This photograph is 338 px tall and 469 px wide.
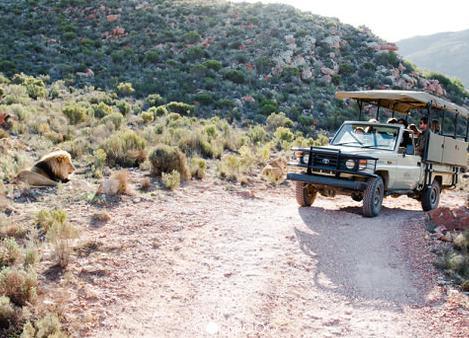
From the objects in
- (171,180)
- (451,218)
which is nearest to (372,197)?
(451,218)

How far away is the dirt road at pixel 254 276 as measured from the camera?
581 centimetres

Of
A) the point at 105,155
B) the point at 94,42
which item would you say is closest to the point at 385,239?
the point at 105,155

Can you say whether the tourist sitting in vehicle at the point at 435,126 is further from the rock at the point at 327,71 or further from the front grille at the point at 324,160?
the rock at the point at 327,71

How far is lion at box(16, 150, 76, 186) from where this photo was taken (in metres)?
10.7

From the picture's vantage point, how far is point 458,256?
7.69m

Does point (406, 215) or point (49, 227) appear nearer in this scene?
point (49, 227)

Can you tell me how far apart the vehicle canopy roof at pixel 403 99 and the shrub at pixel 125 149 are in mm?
5809

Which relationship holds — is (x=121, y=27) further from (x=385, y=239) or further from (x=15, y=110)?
(x=385, y=239)

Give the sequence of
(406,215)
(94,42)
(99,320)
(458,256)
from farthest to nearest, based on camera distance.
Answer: (94,42)
(406,215)
(458,256)
(99,320)

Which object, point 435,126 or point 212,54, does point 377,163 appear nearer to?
point 435,126

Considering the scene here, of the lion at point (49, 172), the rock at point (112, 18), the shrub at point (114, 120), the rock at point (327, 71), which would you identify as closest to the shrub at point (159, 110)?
the shrub at point (114, 120)

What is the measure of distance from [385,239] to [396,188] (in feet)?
9.27

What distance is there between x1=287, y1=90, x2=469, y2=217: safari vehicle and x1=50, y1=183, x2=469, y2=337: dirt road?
2.35ft

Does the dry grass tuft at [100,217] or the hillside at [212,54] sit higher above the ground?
the hillside at [212,54]
